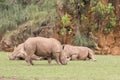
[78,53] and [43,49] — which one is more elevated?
[43,49]

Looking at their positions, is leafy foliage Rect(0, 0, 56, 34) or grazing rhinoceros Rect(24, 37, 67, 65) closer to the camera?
grazing rhinoceros Rect(24, 37, 67, 65)

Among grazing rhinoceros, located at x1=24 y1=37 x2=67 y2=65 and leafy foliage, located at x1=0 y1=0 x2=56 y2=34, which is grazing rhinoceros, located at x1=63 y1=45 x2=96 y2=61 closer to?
grazing rhinoceros, located at x1=24 y1=37 x2=67 y2=65

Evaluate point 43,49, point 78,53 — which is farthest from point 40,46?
point 78,53

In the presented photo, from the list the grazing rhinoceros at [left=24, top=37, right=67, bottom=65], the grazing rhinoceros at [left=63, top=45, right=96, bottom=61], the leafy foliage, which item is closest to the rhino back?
the grazing rhinoceros at [left=24, top=37, right=67, bottom=65]

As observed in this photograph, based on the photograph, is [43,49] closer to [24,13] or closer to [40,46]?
[40,46]

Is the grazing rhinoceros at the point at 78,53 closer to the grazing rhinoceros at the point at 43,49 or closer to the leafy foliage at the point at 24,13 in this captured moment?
the grazing rhinoceros at the point at 43,49

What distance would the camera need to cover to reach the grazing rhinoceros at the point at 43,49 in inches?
561

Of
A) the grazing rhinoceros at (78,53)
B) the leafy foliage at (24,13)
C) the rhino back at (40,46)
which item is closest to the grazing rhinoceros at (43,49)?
the rhino back at (40,46)

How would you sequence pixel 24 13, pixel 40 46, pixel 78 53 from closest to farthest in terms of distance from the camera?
pixel 40 46, pixel 78 53, pixel 24 13

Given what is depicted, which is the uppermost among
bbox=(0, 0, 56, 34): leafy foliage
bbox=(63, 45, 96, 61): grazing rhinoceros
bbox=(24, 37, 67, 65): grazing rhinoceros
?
bbox=(0, 0, 56, 34): leafy foliage

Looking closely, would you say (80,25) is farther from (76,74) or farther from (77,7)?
(76,74)

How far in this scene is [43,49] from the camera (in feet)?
47.2

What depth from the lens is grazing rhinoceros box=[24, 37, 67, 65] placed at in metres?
14.2

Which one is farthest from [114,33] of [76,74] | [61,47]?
[76,74]
